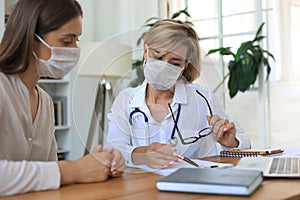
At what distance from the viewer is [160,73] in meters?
Answer: 1.50

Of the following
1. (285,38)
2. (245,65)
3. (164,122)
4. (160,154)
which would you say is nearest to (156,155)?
(160,154)

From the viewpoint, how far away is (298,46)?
11.0 ft

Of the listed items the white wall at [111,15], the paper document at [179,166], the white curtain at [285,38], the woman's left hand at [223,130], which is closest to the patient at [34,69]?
the paper document at [179,166]

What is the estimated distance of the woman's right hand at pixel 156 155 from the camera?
1.28m

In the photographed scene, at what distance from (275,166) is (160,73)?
0.49 m

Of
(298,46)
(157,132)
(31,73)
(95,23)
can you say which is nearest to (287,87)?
→ (298,46)

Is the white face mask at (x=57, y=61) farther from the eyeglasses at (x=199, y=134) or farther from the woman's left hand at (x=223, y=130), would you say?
the woman's left hand at (x=223, y=130)

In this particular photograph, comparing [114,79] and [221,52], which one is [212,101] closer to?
[114,79]

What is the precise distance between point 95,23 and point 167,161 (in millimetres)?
2990

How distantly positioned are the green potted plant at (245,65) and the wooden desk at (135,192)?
2297mm

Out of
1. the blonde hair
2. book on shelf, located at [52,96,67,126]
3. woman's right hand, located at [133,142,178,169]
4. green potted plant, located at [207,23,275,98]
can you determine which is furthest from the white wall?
woman's right hand, located at [133,142,178,169]

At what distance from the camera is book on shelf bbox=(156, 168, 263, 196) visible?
0.88 m

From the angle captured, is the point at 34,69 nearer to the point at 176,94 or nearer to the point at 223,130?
the point at 176,94

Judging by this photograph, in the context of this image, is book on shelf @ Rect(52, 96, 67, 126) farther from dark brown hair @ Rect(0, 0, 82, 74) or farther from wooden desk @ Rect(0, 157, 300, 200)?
wooden desk @ Rect(0, 157, 300, 200)
